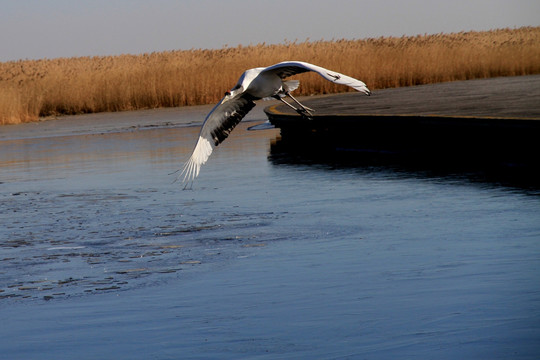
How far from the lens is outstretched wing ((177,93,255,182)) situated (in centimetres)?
1195

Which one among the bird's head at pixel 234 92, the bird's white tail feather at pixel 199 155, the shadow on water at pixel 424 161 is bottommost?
the shadow on water at pixel 424 161

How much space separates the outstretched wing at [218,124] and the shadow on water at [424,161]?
2735mm

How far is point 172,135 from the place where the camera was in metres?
24.5

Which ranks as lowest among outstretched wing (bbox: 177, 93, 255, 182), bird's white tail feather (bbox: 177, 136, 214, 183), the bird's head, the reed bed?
bird's white tail feather (bbox: 177, 136, 214, 183)

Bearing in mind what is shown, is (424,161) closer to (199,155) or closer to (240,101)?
(240,101)

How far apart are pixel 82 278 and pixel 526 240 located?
3.58m

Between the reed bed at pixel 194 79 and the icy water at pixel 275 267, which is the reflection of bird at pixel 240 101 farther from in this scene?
the reed bed at pixel 194 79

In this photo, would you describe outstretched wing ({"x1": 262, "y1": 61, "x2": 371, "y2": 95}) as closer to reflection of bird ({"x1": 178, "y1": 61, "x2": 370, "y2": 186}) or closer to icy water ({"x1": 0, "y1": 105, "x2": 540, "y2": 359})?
reflection of bird ({"x1": 178, "y1": 61, "x2": 370, "y2": 186})

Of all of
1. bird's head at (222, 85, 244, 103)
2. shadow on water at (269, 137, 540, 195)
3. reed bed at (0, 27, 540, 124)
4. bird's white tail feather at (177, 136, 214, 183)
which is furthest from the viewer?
reed bed at (0, 27, 540, 124)

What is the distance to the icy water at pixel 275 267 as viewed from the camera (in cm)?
637

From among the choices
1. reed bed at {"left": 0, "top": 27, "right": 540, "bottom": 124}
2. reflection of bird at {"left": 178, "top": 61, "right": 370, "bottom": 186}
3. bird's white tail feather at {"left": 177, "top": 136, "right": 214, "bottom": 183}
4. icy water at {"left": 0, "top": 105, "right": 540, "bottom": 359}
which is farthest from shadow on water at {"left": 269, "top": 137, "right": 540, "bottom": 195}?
reed bed at {"left": 0, "top": 27, "right": 540, "bottom": 124}

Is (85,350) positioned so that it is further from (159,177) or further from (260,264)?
(159,177)

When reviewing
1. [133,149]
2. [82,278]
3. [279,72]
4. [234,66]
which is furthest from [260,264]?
[234,66]

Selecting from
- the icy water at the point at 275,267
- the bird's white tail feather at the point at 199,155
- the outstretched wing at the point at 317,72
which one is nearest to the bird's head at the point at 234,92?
the outstretched wing at the point at 317,72
